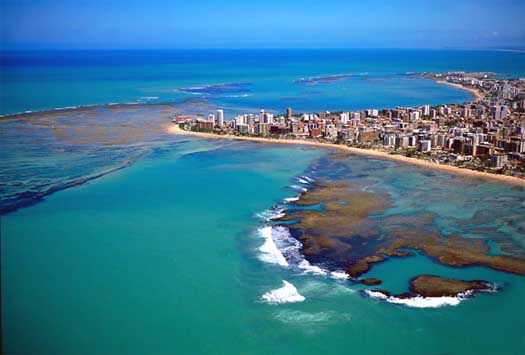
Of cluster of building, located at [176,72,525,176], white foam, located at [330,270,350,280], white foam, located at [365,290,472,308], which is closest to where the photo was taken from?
white foam, located at [365,290,472,308]

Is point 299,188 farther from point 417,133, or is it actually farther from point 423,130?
point 423,130

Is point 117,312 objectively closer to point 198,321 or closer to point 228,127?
point 198,321

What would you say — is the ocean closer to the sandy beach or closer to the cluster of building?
the cluster of building

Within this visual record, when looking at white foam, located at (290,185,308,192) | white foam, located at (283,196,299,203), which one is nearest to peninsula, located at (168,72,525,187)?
white foam, located at (290,185,308,192)

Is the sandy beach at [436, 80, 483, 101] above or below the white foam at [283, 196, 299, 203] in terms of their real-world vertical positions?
above

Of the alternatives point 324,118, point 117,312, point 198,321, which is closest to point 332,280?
point 198,321

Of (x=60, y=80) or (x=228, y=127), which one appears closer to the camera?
(x=228, y=127)
